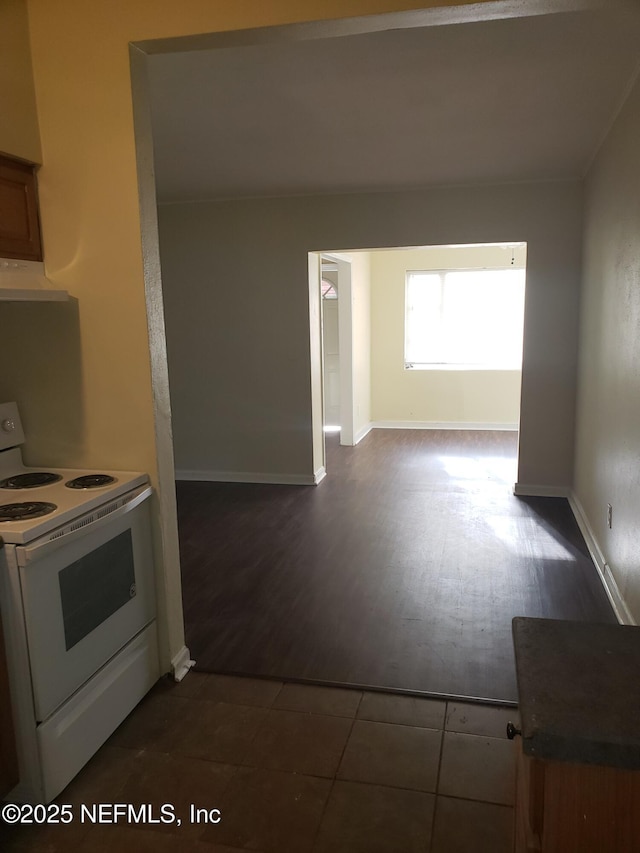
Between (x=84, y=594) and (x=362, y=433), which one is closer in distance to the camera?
(x=84, y=594)

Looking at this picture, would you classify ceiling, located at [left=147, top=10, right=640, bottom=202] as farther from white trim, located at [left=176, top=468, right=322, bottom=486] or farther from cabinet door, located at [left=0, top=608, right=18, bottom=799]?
white trim, located at [left=176, top=468, right=322, bottom=486]

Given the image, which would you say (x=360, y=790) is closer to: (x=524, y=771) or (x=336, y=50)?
(x=524, y=771)

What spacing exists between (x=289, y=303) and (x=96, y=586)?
12.1 ft

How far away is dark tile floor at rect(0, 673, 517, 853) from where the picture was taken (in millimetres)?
1750

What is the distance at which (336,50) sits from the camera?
2463 millimetres

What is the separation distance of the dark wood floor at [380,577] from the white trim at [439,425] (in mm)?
2197

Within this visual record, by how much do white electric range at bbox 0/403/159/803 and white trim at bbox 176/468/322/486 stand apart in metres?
3.15

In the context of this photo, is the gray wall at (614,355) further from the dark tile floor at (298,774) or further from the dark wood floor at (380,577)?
the dark tile floor at (298,774)

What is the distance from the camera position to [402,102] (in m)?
3.04

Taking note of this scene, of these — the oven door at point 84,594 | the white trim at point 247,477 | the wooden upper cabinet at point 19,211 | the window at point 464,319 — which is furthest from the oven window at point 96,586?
the window at point 464,319

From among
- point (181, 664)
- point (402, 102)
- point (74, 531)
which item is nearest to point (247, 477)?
point (181, 664)

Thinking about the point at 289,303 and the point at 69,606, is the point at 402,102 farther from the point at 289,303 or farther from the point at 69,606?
the point at 69,606

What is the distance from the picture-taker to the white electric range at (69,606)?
5.82ft

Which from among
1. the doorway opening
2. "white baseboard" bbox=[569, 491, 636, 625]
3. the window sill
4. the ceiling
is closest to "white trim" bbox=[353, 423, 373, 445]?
the doorway opening
